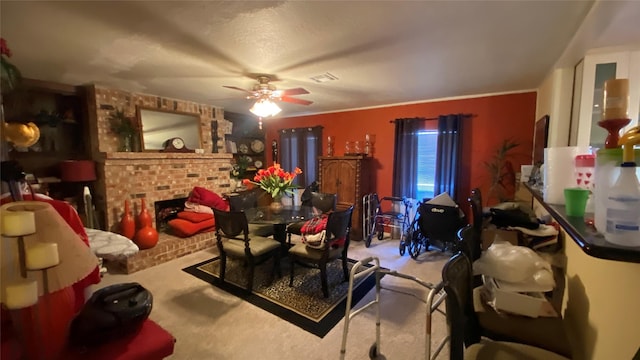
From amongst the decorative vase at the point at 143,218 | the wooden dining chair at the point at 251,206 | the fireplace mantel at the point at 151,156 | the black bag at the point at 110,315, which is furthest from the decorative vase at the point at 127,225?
the black bag at the point at 110,315

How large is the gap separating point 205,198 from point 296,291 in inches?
93.8

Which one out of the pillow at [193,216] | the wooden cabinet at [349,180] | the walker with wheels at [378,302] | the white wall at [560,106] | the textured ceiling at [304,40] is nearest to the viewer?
the walker with wheels at [378,302]

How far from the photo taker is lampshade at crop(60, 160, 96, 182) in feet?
11.0

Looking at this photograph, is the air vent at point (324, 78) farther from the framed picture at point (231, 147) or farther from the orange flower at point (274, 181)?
the framed picture at point (231, 147)

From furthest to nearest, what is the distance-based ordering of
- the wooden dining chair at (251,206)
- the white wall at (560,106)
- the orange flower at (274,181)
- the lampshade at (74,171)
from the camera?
the wooden dining chair at (251,206), the lampshade at (74,171), the orange flower at (274,181), the white wall at (560,106)

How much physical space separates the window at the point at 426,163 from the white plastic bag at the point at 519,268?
2.97m

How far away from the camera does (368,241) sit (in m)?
4.20

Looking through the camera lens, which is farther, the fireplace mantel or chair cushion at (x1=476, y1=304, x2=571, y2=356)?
the fireplace mantel

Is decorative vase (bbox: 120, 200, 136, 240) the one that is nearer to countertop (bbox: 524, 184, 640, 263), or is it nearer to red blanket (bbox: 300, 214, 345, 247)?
red blanket (bbox: 300, 214, 345, 247)

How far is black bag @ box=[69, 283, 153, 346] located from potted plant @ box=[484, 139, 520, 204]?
419cm

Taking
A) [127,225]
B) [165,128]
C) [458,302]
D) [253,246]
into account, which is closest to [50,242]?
[458,302]

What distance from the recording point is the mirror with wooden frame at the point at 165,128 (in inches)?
155

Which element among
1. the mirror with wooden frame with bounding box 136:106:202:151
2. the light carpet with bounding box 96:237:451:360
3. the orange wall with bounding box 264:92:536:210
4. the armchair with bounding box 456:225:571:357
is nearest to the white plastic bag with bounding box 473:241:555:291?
the armchair with bounding box 456:225:571:357

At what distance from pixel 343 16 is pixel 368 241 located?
3266 millimetres
